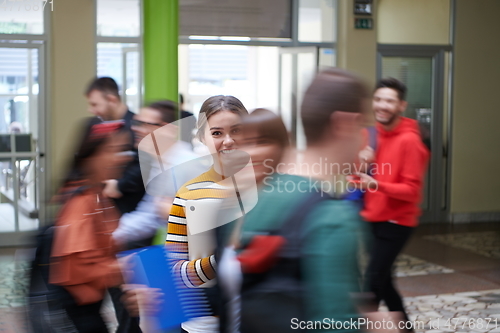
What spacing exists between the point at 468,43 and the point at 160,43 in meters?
6.69

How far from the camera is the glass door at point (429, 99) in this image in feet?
34.0

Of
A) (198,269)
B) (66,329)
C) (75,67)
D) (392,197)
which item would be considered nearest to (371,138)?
(392,197)

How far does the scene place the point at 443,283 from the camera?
6605mm

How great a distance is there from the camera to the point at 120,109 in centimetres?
490

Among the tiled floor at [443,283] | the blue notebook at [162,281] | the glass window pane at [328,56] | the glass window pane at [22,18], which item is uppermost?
the glass window pane at [22,18]

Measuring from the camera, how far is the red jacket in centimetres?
404

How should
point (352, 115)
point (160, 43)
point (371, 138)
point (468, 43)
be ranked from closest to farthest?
1. point (352, 115)
2. point (371, 138)
3. point (160, 43)
4. point (468, 43)

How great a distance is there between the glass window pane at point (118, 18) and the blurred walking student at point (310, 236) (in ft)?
24.3

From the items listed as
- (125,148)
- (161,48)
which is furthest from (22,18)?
(125,148)

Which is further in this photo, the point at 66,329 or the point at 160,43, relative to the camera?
the point at 160,43

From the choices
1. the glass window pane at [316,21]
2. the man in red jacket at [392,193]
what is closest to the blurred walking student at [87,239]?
the man in red jacket at [392,193]

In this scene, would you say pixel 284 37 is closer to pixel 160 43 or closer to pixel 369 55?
pixel 369 55

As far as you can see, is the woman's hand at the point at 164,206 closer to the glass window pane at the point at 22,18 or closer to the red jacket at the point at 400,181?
the red jacket at the point at 400,181

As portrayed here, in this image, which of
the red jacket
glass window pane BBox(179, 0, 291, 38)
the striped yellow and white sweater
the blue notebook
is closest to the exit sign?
glass window pane BBox(179, 0, 291, 38)
